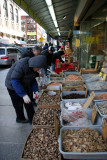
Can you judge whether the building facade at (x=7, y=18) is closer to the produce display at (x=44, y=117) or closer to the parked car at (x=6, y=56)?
the parked car at (x=6, y=56)

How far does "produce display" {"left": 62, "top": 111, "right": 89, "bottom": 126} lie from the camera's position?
2.61m

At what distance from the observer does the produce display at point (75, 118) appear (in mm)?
2608

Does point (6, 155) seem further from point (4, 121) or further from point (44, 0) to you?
point (44, 0)

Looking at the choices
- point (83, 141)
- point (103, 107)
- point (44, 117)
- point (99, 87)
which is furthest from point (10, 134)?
point (99, 87)

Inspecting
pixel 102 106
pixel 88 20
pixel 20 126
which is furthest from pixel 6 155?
pixel 88 20

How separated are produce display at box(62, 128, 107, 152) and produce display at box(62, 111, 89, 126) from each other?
0.33 metres

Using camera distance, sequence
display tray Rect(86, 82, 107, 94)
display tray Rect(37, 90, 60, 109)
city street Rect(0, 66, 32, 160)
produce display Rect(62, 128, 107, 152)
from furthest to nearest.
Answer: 1. display tray Rect(86, 82, 107, 94)
2. display tray Rect(37, 90, 60, 109)
3. city street Rect(0, 66, 32, 160)
4. produce display Rect(62, 128, 107, 152)

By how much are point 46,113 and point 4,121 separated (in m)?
1.39

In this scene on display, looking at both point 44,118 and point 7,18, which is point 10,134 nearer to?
point 44,118

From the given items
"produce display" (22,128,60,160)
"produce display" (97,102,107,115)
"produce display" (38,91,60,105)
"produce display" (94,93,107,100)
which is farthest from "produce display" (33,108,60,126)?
"produce display" (94,93,107,100)

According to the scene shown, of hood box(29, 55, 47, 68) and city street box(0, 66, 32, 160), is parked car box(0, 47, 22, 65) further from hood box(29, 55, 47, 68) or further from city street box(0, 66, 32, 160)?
hood box(29, 55, 47, 68)

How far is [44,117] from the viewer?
2.94 m

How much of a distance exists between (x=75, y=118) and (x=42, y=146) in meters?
0.84

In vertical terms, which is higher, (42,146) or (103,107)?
(103,107)
